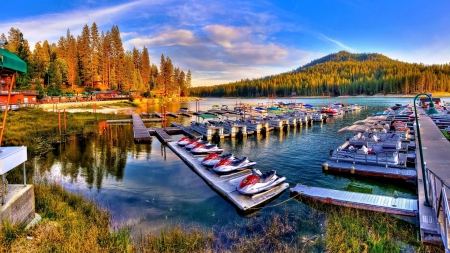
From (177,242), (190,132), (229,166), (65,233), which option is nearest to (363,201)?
(229,166)

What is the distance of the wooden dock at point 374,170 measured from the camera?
15.6 metres

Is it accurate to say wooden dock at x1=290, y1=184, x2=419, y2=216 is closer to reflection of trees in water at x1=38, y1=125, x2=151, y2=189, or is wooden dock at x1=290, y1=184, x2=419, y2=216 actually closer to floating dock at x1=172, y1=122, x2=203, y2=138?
reflection of trees in water at x1=38, y1=125, x2=151, y2=189

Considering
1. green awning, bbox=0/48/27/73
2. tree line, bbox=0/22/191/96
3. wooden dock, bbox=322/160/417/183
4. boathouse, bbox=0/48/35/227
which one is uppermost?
tree line, bbox=0/22/191/96

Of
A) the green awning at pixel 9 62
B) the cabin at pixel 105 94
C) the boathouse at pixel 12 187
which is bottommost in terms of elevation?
the boathouse at pixel 12 187

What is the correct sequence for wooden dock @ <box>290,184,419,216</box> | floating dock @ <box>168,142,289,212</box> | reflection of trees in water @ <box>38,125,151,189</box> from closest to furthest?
wooden dock @ <box>290,184,419,216</box>
floating dock @ <box>168,142,289,212</box>
reflection of trees in water @ <box>38,125,151,189</box>

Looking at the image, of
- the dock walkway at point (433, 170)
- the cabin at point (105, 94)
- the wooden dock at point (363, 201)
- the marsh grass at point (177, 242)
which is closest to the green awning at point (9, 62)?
the marsh grass at point (177, 242)

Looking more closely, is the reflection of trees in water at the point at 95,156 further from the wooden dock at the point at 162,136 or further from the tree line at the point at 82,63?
the tree line at the point at 82,63

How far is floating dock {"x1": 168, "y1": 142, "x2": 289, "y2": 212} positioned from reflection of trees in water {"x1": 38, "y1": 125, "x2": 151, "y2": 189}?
5001 millimetres

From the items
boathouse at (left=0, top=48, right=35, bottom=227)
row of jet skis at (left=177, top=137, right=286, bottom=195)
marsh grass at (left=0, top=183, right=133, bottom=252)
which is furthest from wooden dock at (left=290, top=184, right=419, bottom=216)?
boathouse at (left=0, top=48, right=35, bottom=227)

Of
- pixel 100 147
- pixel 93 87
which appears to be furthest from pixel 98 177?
pixel 93 87

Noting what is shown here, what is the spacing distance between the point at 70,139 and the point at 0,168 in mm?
23846

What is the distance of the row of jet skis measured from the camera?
1305cm

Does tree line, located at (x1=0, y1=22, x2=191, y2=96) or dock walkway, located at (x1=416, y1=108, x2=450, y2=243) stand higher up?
tree line, located at (x1=0, y1=22, x2=191, y2=96)

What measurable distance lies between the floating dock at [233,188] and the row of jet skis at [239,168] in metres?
0.22
